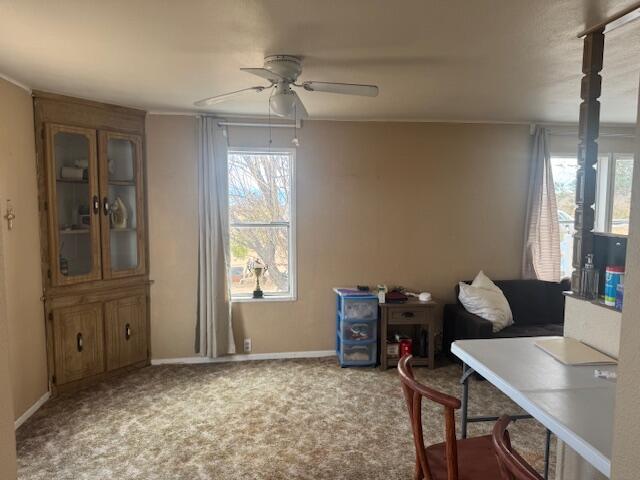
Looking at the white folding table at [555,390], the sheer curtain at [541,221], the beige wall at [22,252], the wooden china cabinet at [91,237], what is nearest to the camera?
the white folding table at [555,390]

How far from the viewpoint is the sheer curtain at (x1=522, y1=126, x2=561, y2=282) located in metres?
4.74

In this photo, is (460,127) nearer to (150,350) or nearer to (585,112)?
(585,112)

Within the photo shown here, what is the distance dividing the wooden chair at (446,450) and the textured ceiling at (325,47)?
5.23ft

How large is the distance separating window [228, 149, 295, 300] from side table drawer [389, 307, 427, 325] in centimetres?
107

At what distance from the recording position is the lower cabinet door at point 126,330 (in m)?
3.95

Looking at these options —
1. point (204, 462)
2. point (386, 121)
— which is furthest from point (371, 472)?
point (386, 121)

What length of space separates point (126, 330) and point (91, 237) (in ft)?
3.08

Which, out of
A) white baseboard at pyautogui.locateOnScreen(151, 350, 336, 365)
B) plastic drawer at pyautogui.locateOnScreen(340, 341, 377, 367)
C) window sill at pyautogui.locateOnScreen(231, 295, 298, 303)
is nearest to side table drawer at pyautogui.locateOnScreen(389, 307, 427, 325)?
plastic drawer at pyautogui.locateOnScreen(340, 341, 377, 367)

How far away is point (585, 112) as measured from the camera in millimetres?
2197

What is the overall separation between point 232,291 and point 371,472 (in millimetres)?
2439

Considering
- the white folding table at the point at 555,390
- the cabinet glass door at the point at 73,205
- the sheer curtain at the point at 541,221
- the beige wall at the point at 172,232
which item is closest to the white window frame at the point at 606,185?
the sheer curtain at the point at 541,221

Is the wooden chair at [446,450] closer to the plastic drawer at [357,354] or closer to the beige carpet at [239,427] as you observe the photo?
the beige carpet at [239,427]

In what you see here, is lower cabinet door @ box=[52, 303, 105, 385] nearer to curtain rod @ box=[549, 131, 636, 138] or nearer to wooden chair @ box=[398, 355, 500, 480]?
wooden chair @ box=[398, 355, 500, 480]

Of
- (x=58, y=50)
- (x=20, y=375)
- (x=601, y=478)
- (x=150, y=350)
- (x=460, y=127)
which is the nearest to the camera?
(x=601, y=478)
